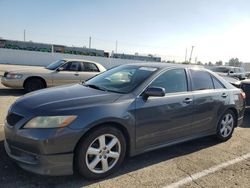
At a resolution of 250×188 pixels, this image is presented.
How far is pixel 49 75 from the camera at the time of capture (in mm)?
10750

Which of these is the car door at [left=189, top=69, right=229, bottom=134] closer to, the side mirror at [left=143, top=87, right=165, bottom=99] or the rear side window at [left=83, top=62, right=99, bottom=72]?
the side mirror at [left=143, top=87, right=165, bottom=99]

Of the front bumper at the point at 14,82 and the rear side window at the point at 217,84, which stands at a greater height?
the rear side window at the point at 217,84

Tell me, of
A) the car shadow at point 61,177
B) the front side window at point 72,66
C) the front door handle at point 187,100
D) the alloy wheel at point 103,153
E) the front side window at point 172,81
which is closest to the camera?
the car shadow at point 61,177

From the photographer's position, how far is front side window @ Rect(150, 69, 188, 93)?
15.5 feet

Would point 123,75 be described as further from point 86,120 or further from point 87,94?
point 86,120

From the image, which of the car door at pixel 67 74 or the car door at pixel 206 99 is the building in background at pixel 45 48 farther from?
the car door at pixel 206 99

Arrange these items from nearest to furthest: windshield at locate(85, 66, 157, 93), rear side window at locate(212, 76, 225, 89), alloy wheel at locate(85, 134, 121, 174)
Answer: alloy wheel at locate(85, 134, 121, 174), windshield at locate(85, 66, 157, 93), rear side window at locate(212, 76, 225, 89)

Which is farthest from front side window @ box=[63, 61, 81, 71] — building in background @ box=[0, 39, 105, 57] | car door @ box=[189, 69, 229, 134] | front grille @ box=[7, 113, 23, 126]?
building in background @ box=[0, 39, 105, 57]

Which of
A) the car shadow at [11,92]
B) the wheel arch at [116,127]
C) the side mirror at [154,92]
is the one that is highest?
the side mirror at [154,92]

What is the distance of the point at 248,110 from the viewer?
377 inches

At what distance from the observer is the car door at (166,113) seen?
4285 mm

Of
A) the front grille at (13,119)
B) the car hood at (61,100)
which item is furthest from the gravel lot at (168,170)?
the car hood at (61,100)

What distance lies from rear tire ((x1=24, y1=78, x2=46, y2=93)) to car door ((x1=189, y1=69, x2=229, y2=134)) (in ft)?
22.7

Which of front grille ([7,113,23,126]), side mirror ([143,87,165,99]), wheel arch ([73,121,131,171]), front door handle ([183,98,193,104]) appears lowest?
wheel arch ([73,121,131,171])
